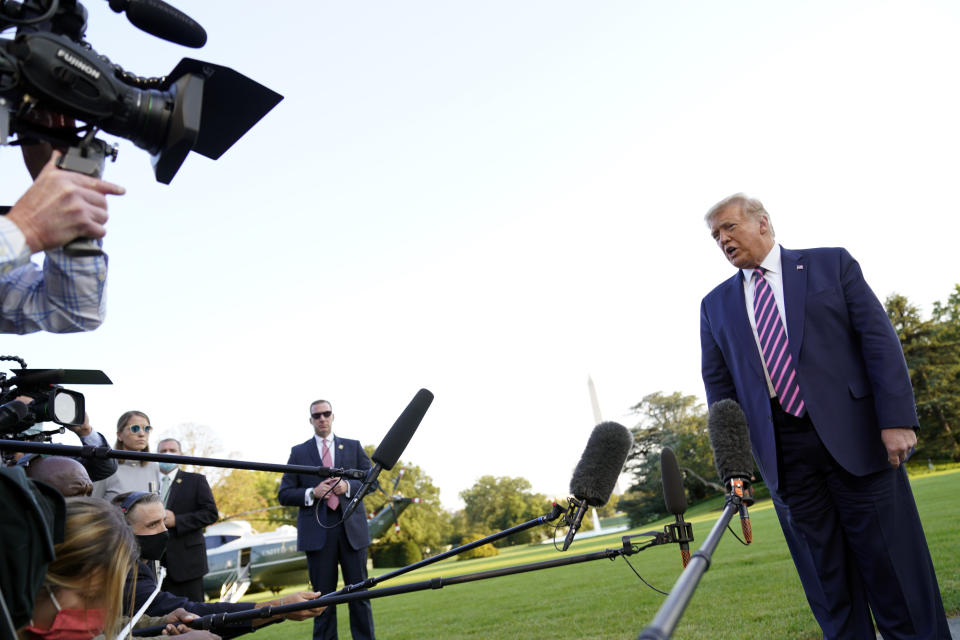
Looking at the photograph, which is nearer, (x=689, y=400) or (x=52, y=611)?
(x=52, y=611)

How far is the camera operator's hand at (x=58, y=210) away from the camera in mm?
1397

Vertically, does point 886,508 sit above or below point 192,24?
below

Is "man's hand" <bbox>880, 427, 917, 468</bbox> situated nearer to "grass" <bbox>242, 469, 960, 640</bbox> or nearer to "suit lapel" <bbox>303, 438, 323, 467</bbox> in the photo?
"grass" <bbox>242, 469, 960, 640</bbox>

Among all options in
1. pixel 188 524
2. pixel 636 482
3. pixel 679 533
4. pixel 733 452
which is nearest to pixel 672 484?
pixel 679 533

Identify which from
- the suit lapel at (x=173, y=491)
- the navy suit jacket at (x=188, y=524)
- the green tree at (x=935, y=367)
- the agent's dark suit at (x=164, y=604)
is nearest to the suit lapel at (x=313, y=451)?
the navy suit jacket at (x=188, y=524)

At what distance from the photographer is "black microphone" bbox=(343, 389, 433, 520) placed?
2.40 metres

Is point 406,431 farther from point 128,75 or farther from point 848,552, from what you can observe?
point 848,552

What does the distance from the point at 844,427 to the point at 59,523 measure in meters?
3.32

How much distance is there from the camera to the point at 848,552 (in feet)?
A: 11.5

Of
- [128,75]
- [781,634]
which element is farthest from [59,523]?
[781,634]

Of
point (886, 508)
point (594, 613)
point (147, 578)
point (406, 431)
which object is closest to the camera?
point (406, 431)

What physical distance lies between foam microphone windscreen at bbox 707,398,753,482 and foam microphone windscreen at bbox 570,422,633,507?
338 millimetres

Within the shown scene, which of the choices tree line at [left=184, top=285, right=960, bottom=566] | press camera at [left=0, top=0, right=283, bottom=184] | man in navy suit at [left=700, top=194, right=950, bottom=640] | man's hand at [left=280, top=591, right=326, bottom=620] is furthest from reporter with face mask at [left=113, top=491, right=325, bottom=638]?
tree line at [left=184, top=285, right=960, bottom=566]

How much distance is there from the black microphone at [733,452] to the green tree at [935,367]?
45237 millimetres
